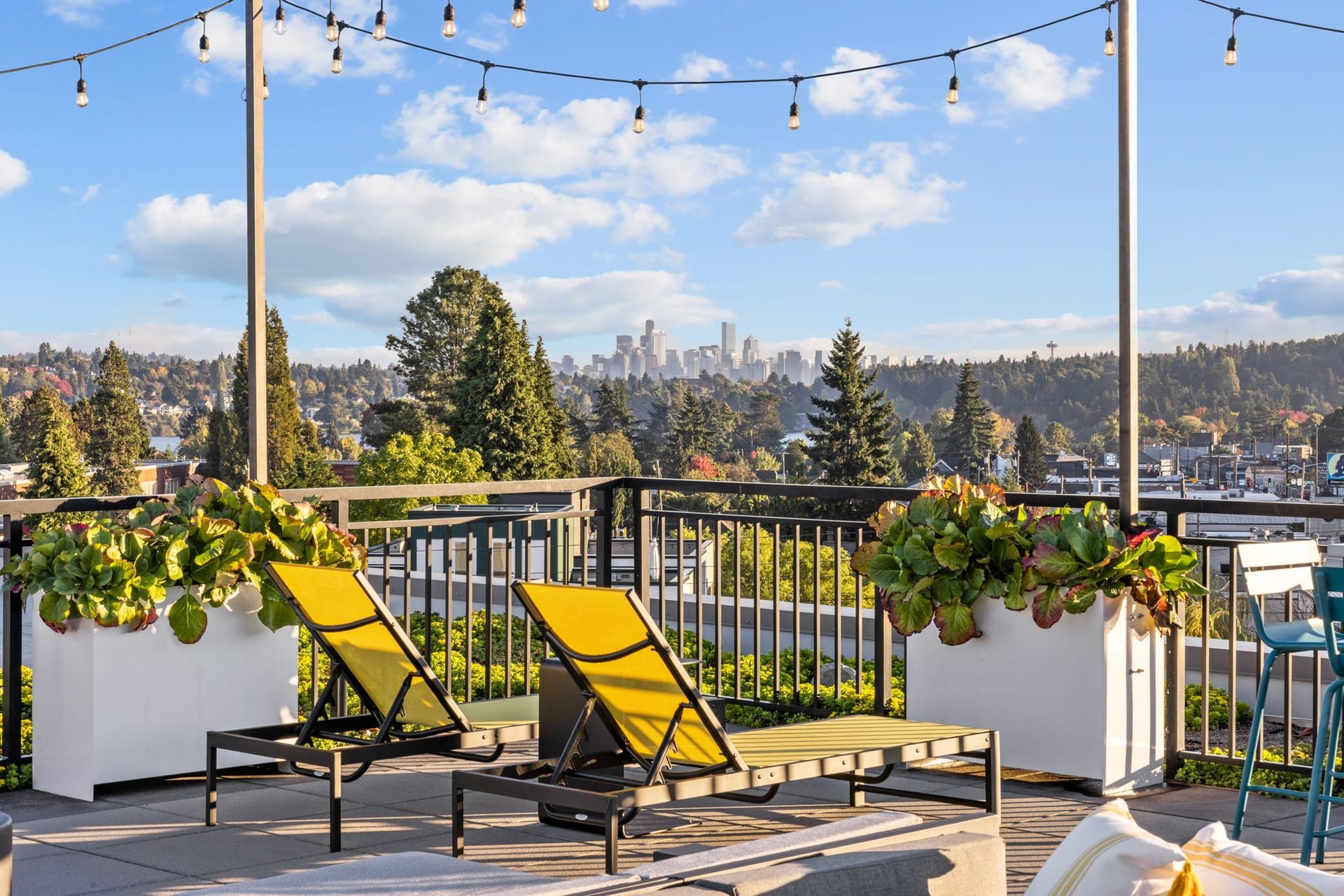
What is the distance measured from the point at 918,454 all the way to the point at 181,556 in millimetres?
74284

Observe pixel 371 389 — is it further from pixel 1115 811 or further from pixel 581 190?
pixel 1115 811

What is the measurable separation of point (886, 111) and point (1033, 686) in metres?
80.2

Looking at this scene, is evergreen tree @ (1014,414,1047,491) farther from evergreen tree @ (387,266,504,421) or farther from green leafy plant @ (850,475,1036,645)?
green leafy plant @ (850,475,1036,645)

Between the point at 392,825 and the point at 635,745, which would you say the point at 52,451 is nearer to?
the point at 392,825

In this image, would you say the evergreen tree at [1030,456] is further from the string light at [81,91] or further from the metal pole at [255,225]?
the metal pole at [255,225]

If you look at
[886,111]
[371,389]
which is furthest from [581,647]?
[886,111]

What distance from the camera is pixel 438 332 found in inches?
→ 2544

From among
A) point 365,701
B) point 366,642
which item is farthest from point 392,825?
point 366,642

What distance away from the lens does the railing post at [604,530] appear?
5.73 metres

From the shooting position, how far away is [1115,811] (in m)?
1.52

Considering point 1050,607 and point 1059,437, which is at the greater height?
point 1059,437

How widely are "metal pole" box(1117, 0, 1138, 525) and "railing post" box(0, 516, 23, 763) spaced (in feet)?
11.8

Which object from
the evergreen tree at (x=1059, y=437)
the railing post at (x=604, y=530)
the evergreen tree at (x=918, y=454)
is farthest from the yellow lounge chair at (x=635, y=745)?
the evergreen tree at (x=918, y=454)

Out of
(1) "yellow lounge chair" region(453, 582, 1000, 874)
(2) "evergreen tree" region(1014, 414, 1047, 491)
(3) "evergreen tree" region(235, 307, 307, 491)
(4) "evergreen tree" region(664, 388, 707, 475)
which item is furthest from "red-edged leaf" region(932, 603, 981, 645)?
(4) "evergreen tree" region(664, 388, 707, 475)
